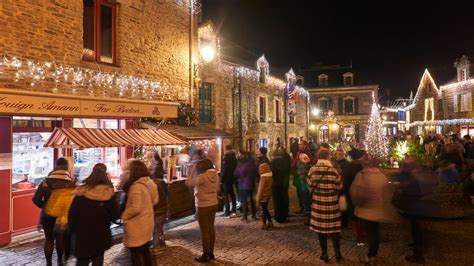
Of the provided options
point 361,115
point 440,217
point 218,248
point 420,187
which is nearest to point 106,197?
point 218,248

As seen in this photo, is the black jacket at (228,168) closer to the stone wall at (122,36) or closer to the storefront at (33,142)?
the storefront at (33,142)

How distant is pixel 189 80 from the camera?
1336 centimetres

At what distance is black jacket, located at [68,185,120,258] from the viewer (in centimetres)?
425

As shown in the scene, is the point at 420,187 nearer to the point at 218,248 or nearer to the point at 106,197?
the point at 218,248

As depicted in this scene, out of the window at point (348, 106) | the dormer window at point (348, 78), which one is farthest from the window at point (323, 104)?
the dormer window at point (348, 78)

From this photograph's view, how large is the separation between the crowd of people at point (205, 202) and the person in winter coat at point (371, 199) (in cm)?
1

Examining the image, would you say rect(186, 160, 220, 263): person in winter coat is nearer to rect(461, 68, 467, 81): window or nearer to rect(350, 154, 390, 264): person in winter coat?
rect(350, 154, 390, 264): person in winter coat

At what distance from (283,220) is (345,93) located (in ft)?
107

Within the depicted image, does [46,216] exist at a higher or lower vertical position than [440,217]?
higher

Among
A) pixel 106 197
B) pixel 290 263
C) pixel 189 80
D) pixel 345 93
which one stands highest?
pixel 345 93

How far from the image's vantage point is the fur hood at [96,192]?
4.29 m

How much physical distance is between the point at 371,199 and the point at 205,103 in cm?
1099

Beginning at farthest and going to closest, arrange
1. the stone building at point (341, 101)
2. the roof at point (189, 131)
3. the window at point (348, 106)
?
the window at point (348, 106) → the stone building at point (341, 101) → the roof at point (189, 131)

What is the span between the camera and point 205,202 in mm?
6035
